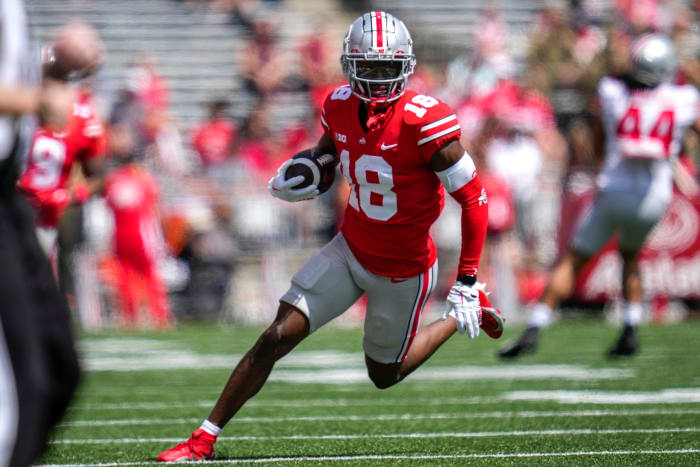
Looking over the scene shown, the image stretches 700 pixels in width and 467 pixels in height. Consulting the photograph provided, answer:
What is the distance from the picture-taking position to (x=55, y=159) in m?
7.27

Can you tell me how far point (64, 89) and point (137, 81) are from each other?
1193cm

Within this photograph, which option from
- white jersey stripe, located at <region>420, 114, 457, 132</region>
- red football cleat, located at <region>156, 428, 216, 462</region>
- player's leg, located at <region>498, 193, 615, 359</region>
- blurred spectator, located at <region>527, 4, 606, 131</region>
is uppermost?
white jersey stripe, located at <region>420, 114, 457, 132</region>

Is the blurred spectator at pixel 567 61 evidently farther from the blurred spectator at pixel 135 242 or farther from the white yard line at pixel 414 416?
the white yard line at pixel 414 416

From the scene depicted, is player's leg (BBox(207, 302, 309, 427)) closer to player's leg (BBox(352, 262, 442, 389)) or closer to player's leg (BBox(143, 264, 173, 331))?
player's leg (BBox(352, 262, 442, 389))

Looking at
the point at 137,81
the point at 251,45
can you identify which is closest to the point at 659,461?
Result: the point at 137,81

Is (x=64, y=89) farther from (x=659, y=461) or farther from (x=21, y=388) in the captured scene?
(x=659, y=461)

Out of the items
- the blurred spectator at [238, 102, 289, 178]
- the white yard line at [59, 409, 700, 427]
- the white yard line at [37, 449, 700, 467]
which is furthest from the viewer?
the blurred spectator at [238, 102, 289, 178]

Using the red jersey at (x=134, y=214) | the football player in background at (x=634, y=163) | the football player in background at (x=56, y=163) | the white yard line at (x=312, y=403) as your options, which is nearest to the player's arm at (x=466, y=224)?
the white yard line at (x=312, y=403)

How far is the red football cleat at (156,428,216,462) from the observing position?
4.46 m

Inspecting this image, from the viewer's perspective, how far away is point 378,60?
14.9ft

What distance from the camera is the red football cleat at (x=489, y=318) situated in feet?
16.4

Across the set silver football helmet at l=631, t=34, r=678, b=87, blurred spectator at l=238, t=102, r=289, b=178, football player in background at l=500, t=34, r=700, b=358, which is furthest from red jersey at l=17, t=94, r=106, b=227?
blurred spectator at l=238, t=102, r=289, b=178

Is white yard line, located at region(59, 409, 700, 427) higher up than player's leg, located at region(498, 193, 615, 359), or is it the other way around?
white yard line, located at region(59, 409, 700, 427)

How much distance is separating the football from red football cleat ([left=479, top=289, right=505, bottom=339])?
2.69 feet
